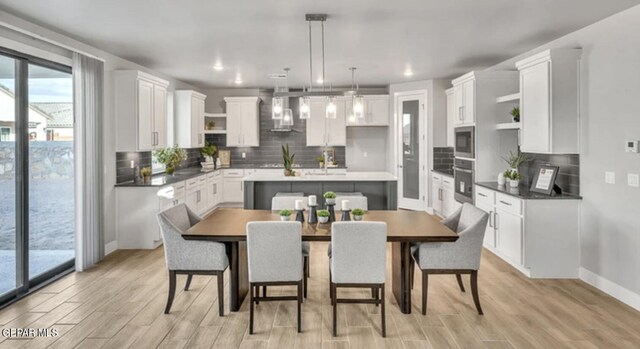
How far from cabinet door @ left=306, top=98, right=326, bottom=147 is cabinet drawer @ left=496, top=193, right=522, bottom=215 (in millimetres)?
4660

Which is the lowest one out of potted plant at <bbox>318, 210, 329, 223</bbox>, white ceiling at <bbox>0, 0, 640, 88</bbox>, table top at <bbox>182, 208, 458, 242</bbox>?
table top at <bbox>182, 208, 458, 242</bbox>

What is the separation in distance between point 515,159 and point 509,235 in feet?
3.95

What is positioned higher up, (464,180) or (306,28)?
(306,28)

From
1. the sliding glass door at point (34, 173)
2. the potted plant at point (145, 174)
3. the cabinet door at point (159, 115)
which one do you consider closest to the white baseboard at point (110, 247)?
the sliding glass door at point (34, 173)

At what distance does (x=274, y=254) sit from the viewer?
3.14m

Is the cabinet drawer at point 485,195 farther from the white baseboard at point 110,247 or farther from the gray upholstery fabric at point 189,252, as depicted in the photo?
the white baseboard at point 110,247

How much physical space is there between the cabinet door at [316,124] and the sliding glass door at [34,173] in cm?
497

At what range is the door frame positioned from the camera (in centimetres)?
800

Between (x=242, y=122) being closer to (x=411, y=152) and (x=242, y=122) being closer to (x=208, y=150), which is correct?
(x=208, y=150)

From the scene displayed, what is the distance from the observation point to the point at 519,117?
17.1ft

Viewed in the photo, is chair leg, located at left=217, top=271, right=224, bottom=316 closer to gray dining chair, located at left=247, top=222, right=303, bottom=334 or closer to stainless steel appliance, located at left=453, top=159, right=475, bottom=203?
gray dining chair, located at left=247, top=222, right=303, bottom=334

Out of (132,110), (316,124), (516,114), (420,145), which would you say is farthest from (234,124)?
Result: (516,114)

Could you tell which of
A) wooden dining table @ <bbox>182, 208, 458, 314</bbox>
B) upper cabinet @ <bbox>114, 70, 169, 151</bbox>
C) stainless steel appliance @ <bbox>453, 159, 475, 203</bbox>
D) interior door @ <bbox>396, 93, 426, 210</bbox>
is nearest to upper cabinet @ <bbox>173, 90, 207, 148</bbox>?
upper cabinet @ <bbox>114, 70, 169, 151</bbox>

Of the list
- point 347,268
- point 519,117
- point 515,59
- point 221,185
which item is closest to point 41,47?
point 347,268
